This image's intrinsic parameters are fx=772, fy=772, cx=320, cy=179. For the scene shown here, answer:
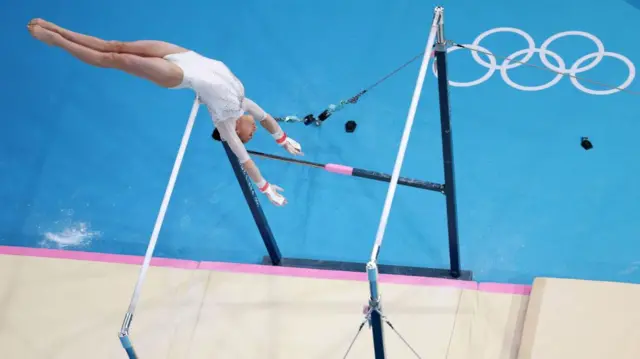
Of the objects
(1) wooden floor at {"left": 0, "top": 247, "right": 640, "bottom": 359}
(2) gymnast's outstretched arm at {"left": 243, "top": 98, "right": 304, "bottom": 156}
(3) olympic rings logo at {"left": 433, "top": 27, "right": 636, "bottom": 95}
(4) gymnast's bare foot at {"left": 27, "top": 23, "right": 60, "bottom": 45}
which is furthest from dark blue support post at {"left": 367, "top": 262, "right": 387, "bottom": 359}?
(3) olympic rings logo at {"left": 433, "top": 27, "right": 636, "bottom": 95}

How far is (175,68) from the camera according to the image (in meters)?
4.19

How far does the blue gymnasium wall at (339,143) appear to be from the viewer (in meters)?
5.53

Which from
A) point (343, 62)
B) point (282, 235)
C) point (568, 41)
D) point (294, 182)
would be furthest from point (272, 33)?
point (568, 41)

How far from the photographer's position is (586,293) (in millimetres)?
4406

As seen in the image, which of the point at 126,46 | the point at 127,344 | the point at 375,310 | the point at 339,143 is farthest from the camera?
the point at 339,143

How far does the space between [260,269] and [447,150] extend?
1.55 metres

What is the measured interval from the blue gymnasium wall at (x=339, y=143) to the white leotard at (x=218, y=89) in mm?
1391

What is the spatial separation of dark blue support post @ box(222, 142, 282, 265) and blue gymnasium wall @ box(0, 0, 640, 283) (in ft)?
0.98

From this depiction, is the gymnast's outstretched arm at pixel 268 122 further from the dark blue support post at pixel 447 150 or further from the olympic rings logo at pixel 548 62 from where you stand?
the olympic rings logo at pixel 548 62

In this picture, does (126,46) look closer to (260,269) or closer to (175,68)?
(175,68)

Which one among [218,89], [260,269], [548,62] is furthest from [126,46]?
[548,62]

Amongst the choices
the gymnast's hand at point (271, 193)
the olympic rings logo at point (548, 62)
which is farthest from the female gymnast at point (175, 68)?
the olympic rings logo at point (548, 62)

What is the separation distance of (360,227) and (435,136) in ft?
3.23

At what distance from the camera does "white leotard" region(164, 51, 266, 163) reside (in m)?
4.27
